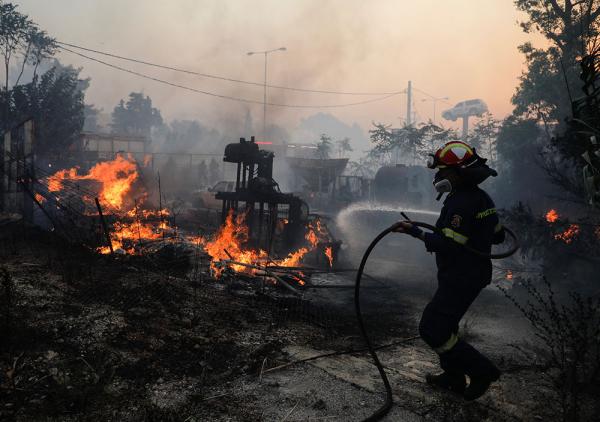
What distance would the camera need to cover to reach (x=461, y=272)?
3.55m

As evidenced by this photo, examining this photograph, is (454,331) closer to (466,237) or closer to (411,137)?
(466,237)

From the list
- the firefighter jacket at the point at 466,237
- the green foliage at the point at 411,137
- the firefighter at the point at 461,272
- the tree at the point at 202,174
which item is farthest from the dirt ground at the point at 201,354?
the green foliage at the point at 411,137

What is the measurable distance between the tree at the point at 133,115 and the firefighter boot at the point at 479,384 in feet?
213

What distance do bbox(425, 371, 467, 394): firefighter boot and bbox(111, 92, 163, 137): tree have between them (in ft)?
212

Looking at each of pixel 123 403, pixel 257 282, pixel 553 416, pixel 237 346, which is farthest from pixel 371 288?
pixel 123 403

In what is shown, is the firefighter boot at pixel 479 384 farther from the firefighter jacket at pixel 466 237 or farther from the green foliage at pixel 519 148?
the green foliage at pixel 519 148

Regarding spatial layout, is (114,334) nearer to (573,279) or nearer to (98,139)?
(573,279)

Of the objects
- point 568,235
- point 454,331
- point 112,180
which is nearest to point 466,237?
point 454,331

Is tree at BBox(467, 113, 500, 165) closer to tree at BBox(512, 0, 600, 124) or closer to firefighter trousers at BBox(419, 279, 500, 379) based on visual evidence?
tree at BBox(512, 0, 600, 124)

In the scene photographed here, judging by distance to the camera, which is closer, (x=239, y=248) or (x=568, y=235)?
(x=568, y=235)

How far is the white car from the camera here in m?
74.4

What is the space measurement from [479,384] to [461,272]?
3.24 ft

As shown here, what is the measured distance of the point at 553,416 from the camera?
354 centimetres

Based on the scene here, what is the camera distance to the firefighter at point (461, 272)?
3.52m
